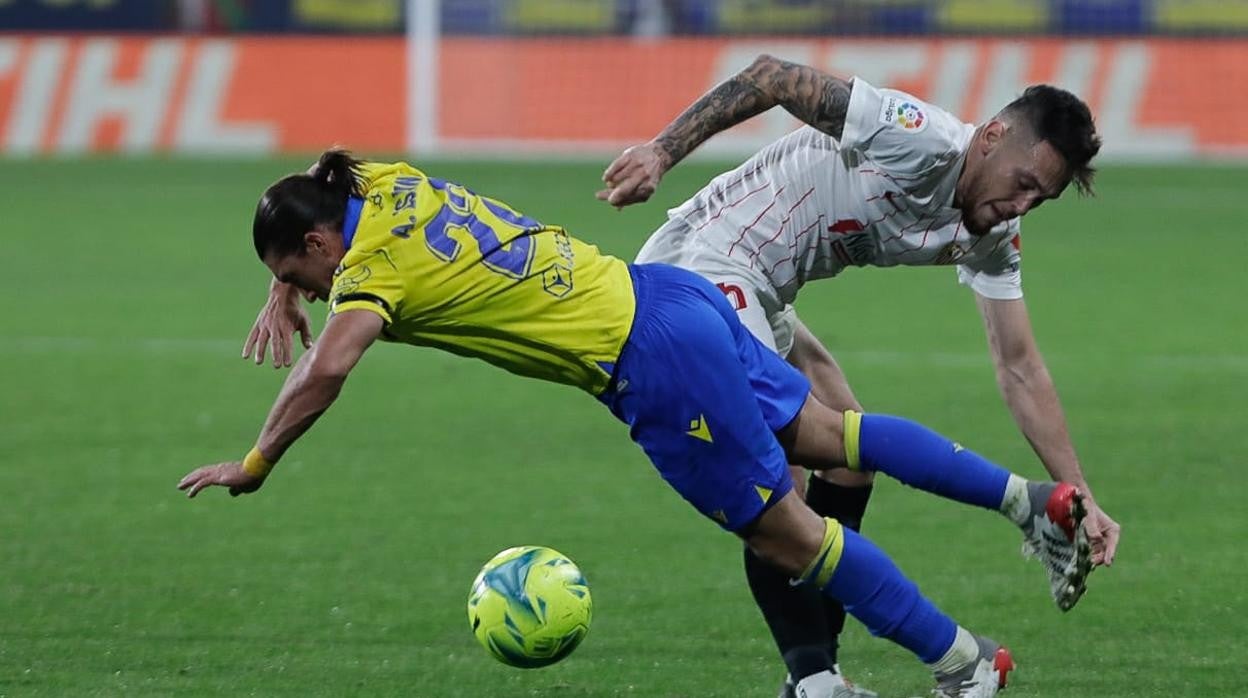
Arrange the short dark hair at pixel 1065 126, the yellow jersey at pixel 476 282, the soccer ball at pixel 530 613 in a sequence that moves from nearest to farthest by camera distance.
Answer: the yellow jersey at pixel 476 282, the soccer ball at pixel 530 613, the short dark hair at pixel 1065 126

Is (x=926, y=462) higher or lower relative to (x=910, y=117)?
lower

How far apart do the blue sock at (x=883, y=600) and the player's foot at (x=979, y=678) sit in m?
0.08

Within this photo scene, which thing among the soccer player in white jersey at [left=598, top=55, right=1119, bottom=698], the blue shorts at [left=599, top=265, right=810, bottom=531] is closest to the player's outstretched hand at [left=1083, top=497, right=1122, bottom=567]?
the soccer player in white jersey at [left=598, top=55, right=1119, bottom=698]

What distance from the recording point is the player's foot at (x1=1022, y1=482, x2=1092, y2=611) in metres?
5.15

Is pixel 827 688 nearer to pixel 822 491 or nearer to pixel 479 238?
pixel 822 491

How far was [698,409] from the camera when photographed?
4996mm

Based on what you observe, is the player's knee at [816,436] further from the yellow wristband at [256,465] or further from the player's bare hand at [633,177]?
the yellow wristband at [256,465]

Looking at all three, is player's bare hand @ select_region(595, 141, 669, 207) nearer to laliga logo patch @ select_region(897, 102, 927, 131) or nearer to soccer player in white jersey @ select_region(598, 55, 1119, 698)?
soccer player in white jersey @ select_region(598, 55, 1119, 698)

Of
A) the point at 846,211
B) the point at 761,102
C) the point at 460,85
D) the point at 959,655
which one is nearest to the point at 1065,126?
the point at 846,211

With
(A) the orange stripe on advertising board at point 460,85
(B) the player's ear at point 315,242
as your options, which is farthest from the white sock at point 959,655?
(A) the orange stripe on advertising board at point 460,85

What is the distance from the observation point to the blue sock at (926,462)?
17.3ft

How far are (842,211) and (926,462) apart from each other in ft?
2.83

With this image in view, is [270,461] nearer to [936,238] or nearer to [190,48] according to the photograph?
[936,238]

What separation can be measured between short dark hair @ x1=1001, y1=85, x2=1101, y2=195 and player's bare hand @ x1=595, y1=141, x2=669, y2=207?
1.01 m
